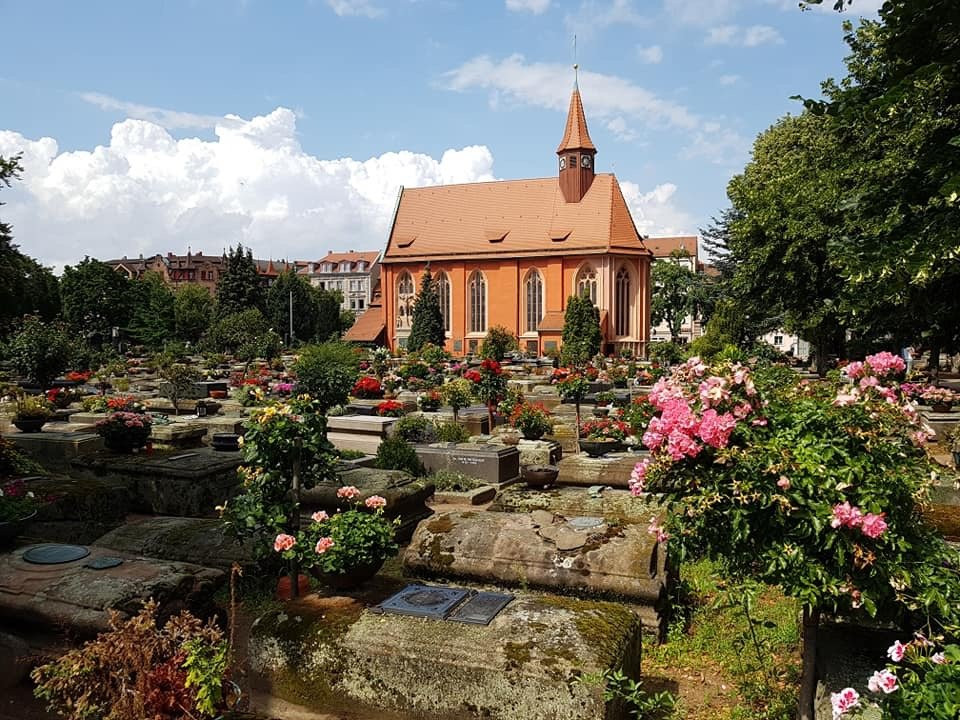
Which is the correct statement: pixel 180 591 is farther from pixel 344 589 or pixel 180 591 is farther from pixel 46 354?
pixel 46 354

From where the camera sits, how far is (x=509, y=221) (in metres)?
56.3

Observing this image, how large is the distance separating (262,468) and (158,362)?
28.4m

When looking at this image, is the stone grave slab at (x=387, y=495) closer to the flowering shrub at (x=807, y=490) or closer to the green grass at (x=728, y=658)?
the green grass at (x=728, y=658)

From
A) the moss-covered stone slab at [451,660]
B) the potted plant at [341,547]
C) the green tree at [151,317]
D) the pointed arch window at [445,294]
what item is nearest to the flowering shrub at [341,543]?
the potted plant at [341,547]

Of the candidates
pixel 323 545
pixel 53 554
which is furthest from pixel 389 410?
pixel 323 545

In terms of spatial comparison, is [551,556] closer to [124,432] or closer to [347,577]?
[347,577]

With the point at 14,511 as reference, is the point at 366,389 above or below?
above

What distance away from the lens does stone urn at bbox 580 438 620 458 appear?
11.4 m

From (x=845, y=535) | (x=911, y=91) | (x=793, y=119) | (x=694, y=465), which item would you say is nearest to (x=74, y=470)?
(x=694, y=465)

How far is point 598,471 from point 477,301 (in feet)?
153

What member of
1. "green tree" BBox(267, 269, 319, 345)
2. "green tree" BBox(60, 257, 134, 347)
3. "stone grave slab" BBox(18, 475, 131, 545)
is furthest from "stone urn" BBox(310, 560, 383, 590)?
"green tree" BBox(60, 257, 134, 347)

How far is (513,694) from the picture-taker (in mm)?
4398

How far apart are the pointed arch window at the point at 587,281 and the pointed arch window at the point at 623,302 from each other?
5.23 feet

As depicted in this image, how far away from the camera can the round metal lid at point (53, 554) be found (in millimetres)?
5914
